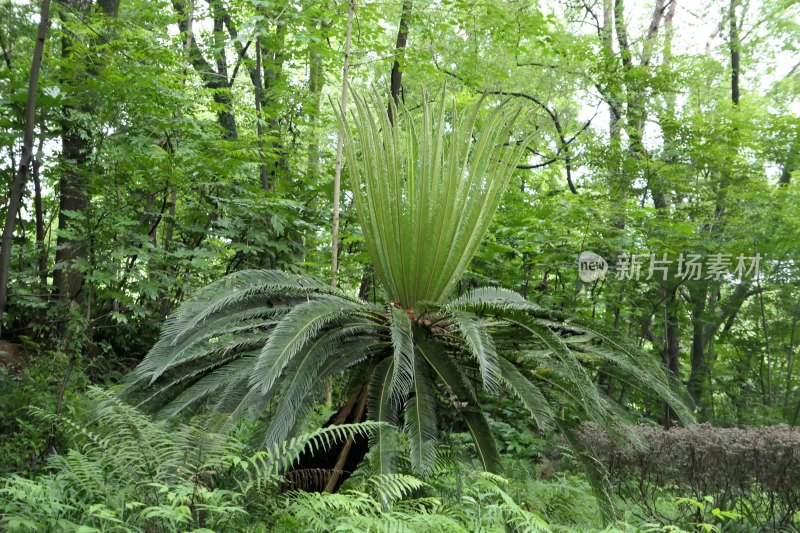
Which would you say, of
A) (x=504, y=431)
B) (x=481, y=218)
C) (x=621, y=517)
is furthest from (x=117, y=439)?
(x=504, y=431)

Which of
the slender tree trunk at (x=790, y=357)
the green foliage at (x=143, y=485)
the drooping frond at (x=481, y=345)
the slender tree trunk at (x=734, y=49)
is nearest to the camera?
the green foliage at (x=143, y=485)

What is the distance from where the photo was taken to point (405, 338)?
2934mm

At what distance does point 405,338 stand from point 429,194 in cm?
89

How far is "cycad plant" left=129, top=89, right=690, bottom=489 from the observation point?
113 inches

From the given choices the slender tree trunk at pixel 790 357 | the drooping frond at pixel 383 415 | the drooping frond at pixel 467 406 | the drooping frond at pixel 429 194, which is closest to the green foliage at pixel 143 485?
the drooping frond at pixel 383 415

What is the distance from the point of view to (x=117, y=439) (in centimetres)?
275

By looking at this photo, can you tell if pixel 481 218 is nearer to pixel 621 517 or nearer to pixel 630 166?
pixel 621 517

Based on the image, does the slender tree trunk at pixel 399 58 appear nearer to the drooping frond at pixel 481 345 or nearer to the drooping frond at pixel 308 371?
the drooping frond at pixel 308 371

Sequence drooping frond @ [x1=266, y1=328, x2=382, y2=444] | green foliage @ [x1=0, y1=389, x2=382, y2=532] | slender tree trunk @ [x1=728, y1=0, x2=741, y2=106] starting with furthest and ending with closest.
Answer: slender tree trunk @ [x1=728, y1=0, x2=741, y2=106]
drooping frond @ [x1=266, y1=328, x2=382, y2=444]
green foliage @ [x1=0, y1=389, x2=382, y2=532]

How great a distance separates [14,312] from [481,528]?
539 centimetres

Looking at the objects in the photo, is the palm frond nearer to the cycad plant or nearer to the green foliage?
the cycad plant

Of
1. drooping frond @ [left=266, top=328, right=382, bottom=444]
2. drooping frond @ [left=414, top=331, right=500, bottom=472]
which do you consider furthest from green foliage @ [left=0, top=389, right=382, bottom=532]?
drooping frond @ [left=414, top=331, right=500, bottom=472]

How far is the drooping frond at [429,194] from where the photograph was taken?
345cm

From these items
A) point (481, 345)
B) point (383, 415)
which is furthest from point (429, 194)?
point (383, 415)
